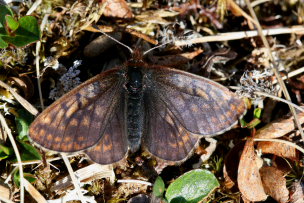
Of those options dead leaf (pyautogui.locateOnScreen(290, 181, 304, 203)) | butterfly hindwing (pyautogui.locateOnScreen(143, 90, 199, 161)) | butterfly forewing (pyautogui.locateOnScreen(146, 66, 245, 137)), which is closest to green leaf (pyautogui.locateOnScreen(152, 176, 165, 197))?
butterfly hindwing (pyautogui.locateOnScreen(143, 90, 199, 161))

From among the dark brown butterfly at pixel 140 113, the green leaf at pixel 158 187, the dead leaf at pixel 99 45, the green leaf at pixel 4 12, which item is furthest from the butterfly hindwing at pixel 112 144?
the green leaf at pixel 4 12

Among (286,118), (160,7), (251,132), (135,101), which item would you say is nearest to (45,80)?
(135,101)

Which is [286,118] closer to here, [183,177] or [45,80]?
[183,177]

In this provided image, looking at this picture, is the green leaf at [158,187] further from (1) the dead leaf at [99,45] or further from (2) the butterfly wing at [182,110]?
(1) the dead leaf at [99,45]

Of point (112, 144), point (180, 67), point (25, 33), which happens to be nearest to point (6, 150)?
point (112, 144)

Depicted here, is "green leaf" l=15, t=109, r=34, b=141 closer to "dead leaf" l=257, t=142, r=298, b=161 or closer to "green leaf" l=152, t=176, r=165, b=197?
"green leaf" l=152, t=176, r=165, b=197
